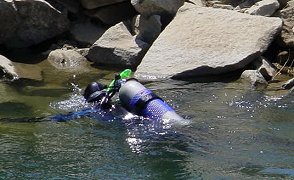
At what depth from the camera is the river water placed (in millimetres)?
5133

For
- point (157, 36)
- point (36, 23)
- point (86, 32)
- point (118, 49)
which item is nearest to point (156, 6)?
point (157, 36)

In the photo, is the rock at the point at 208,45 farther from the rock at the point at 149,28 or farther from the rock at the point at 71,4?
the rock at the point at 71,4

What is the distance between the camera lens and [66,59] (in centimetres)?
998

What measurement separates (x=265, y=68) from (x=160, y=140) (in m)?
3.09

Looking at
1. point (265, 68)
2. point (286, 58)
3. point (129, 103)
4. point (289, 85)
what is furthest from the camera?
point (286, 58)

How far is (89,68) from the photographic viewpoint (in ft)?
31.8

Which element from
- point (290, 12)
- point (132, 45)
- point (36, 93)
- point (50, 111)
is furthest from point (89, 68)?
point (290, 12)

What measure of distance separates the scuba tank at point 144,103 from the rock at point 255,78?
2.18 metres

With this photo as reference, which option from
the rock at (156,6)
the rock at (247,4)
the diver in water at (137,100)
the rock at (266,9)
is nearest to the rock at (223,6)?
the rock at (247,4)

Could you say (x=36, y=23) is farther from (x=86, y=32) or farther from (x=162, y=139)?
(x=162, y=139)

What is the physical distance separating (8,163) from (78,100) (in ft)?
7.73

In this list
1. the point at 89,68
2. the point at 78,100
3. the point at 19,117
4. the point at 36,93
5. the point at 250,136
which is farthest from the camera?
the point at 89,68

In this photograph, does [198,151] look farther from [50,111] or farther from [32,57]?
[32,57]

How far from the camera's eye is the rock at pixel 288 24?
30.0ft
